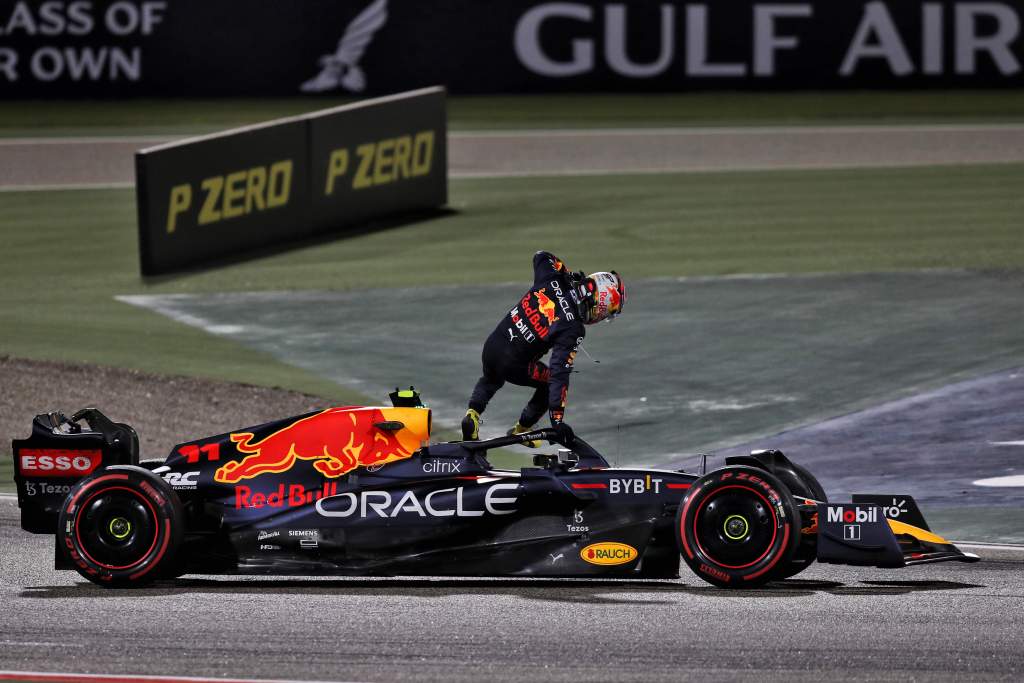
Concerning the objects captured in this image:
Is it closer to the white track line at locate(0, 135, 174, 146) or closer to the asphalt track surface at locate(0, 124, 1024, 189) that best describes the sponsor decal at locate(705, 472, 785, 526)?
the asphalt track surface at locate(0, 124, 1024, 189)

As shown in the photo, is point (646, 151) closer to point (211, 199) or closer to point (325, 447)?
point (211, 199)

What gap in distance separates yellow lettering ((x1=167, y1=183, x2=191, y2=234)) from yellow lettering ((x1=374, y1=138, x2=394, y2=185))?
12.6 ft

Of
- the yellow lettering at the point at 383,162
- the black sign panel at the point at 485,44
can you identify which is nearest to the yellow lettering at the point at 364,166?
the yellow lettering at the point at 383,162

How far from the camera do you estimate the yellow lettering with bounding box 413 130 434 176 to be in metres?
27.8

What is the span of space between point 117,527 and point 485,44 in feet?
84.3

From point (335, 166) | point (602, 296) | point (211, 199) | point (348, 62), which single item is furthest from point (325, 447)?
point (348, 62)

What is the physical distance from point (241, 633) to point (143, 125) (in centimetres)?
2561

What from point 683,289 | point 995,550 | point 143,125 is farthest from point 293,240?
point 995,550

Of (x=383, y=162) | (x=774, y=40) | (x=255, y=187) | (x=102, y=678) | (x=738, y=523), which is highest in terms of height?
(x=774, y=40)

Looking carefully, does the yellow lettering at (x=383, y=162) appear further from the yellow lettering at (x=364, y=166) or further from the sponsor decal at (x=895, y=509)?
the sponsor decal at (x=895, y=509)

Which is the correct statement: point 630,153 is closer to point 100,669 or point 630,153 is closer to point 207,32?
point 207,32

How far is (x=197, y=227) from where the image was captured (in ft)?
80.2

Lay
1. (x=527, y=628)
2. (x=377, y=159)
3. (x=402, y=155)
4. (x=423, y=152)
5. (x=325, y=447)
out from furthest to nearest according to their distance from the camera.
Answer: (x=423, y=152)
(x=402, y=155)
(x=377, y=159)
(x=325, y=447)
(x=527, y=628)

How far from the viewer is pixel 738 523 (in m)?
9.98
